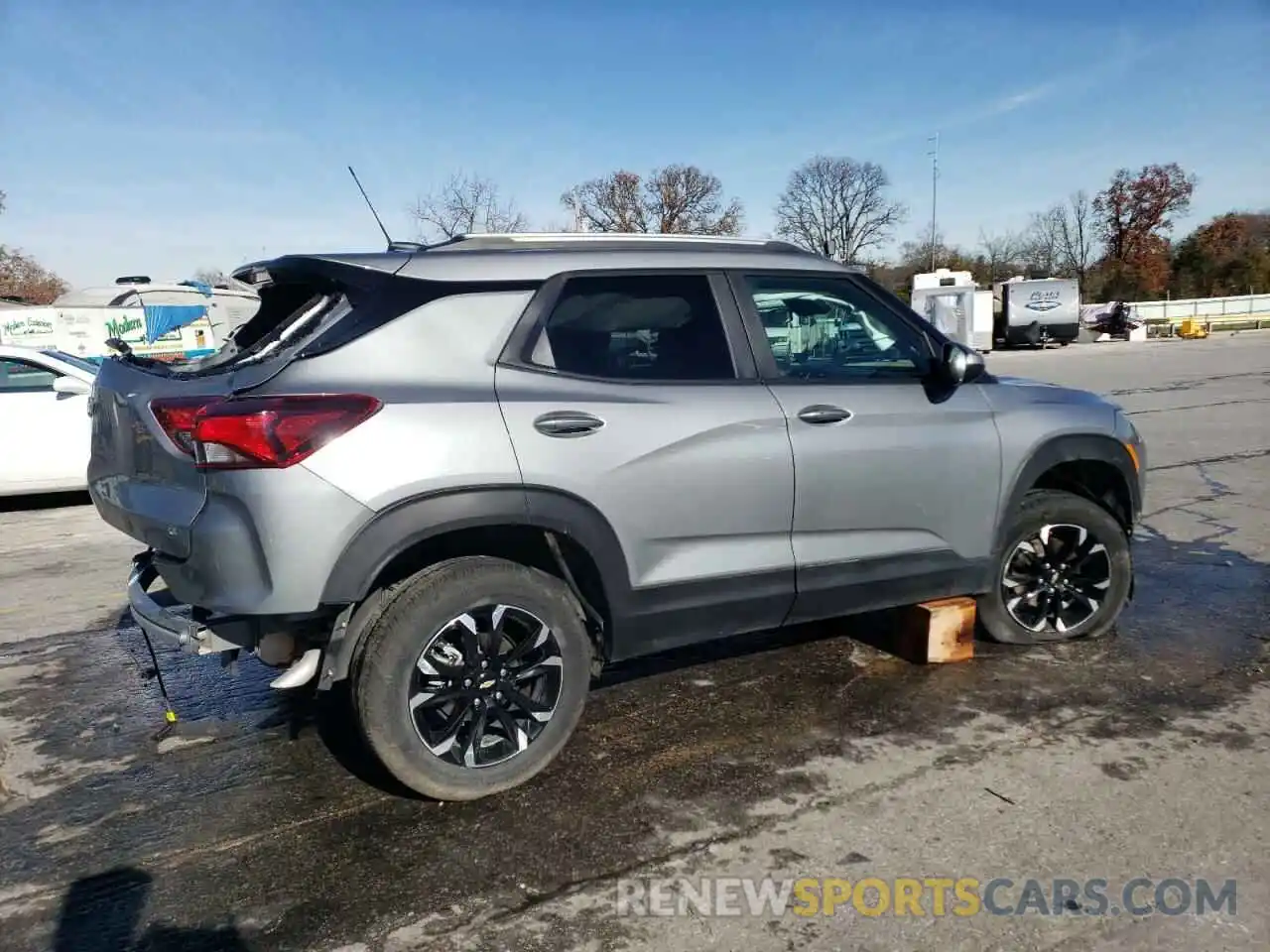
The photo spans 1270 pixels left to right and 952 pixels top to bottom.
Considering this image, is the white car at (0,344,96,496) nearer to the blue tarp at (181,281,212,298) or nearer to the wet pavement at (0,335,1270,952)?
the wet pavement at (0,335,1270,952)

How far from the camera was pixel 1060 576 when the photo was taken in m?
4.45

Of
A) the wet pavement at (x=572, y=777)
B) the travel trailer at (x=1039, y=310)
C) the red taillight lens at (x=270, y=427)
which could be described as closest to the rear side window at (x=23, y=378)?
the wet pavement at (x=572, y=777)

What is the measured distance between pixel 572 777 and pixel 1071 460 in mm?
2640

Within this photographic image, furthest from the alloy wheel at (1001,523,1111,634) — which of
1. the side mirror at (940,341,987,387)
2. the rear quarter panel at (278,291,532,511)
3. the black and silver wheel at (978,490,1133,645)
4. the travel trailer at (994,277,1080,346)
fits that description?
the travel trailer at (994,277,1080,346)

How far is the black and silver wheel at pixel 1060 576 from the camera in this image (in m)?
4.33

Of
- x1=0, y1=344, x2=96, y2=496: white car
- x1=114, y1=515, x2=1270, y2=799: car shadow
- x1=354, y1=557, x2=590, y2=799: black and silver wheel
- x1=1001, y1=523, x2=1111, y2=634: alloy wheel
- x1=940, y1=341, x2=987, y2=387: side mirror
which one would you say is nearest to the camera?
x1=354, y1=557, x2=590, y2=799: black and silver wheel

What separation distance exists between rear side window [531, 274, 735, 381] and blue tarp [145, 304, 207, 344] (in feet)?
53.4

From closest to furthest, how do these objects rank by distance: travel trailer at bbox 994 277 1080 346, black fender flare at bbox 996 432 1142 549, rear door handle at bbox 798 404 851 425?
1. rear door handle at bbox 798 404 851 425
2. black fender flare at bbox 996 432 1142 549
3. travel trailer at bbox 994 277 1080 346

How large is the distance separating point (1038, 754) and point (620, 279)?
232cm

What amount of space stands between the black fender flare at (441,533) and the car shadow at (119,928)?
0.76m

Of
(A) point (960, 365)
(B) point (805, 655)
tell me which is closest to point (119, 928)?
(B) point (805, 655)

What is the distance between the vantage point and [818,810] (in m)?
3.09

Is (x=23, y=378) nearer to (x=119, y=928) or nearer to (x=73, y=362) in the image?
(x=73, y=362)

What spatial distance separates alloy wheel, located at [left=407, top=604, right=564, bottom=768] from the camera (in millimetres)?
3047
